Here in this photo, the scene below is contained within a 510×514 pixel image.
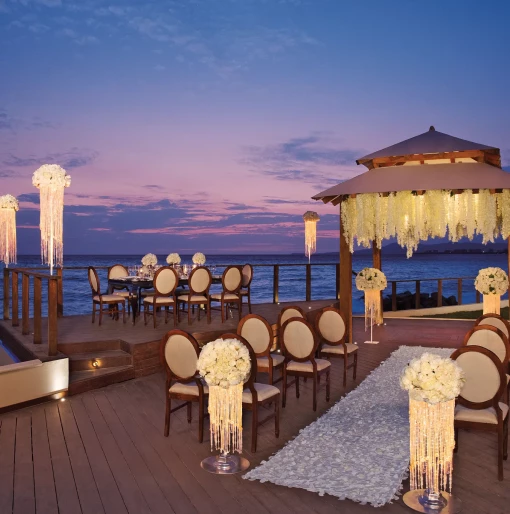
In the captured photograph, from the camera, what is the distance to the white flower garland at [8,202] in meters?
8.40

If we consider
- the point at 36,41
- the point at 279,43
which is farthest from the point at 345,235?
the point at 36,41

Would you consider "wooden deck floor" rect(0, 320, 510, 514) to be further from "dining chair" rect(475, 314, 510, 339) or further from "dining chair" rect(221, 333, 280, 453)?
"dining chair" rect(475, 314, 510, 339)

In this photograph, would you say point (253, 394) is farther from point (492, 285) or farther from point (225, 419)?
point (492, 285)

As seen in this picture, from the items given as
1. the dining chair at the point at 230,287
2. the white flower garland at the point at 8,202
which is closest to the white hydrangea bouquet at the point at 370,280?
the dining chair at the point at 230,287

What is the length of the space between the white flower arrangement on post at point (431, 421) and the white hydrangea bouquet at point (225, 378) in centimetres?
106

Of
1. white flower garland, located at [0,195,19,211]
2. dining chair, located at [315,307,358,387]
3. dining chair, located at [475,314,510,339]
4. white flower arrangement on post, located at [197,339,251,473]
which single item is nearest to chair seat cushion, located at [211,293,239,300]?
dining chair, located at [315,307,358,387]

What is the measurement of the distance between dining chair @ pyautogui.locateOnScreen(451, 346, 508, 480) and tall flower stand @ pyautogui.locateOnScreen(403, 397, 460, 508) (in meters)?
0.43

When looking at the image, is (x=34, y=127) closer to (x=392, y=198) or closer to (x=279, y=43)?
(x=279, y=43)

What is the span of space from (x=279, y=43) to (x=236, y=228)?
87.0 ft

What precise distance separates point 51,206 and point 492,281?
643 cm

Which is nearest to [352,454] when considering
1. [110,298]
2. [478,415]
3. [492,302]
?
[478,415]

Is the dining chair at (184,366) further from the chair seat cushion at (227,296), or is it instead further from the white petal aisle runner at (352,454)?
the chair seat cushion at (227,296)

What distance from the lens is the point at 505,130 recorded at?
73.0ft

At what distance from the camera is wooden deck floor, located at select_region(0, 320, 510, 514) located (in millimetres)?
3041
